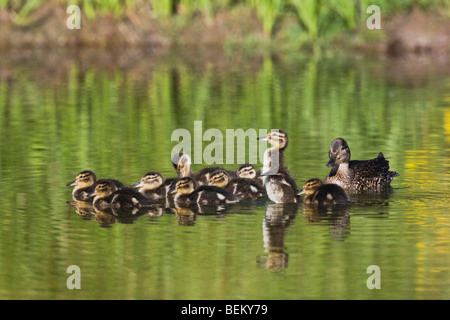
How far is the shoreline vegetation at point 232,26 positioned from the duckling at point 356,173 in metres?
16.2

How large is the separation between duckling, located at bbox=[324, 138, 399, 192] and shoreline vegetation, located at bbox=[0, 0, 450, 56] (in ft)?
53.3

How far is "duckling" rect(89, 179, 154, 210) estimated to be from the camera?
1117 centimetres

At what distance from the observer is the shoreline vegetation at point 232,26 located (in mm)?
28484

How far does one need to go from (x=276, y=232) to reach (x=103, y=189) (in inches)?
85.8

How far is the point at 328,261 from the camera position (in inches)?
351

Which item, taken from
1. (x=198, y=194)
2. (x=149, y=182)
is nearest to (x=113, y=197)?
(x=149, y=182)

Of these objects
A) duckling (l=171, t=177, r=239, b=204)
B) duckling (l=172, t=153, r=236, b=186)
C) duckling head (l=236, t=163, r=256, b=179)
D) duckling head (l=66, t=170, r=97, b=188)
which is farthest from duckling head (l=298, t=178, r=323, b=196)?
duckling head (l=66, t=170, r=97, b=188)

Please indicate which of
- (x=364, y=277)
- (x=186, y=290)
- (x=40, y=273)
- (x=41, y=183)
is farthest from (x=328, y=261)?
(x=41, y=183)

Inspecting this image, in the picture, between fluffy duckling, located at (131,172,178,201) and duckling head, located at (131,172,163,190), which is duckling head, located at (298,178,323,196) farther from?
duckling head, located at (131,172,163,190)

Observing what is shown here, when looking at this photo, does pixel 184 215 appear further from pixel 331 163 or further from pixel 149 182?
pixel 331 163

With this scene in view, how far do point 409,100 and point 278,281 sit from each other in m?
11.9

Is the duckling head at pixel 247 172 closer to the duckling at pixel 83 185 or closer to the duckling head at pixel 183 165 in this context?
the duckling head at pixel 183 165

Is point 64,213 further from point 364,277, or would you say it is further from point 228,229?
point 364,277
